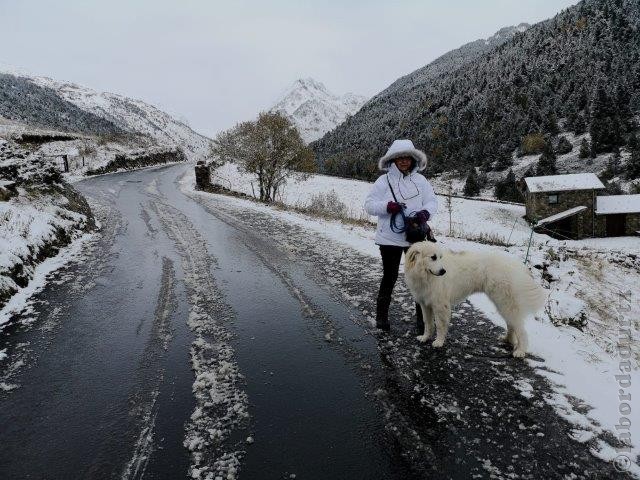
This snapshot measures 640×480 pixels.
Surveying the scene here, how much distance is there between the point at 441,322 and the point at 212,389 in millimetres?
2853

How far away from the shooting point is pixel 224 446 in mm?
3248

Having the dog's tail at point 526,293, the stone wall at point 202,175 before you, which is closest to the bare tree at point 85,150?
the stone wall at point 202,175

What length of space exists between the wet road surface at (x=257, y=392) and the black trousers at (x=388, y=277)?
0.26 meters

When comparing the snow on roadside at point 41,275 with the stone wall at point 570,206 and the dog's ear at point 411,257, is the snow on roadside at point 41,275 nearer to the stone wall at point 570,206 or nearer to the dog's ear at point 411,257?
the dog's ear at point 411,257

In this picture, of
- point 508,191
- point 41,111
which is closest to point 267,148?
point 508,191

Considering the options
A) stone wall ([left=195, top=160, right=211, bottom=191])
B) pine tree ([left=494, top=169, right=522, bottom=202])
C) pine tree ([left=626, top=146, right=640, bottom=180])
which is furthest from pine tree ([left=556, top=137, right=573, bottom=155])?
stone wall ([left=195, top=160, right=211, bottom=191])

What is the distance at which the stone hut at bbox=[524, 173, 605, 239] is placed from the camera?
44375 mm

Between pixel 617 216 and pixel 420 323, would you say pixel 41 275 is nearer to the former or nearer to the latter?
pixel 420 323

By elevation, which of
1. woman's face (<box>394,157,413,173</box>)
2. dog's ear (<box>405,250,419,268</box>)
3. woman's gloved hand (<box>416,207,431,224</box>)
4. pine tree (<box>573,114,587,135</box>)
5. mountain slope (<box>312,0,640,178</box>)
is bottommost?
dog's ear (<box>405,250,419,268</box>)

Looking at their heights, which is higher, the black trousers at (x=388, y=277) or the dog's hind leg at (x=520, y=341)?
the black trousers at (x=388, y=277)

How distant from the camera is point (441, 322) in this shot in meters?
4.97

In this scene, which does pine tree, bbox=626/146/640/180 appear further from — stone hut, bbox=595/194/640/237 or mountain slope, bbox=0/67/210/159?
mountain slope, bbox=0/67/210/159

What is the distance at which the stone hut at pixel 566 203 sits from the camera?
44.4m

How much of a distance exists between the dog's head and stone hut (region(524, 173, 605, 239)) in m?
44.6
